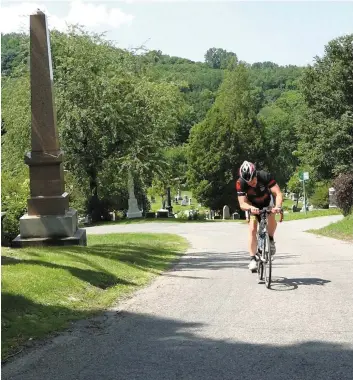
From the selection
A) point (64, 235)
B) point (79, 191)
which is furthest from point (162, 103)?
point (64, 235)

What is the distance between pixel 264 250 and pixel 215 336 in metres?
3.26

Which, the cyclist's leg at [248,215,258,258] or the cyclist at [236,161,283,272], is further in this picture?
the cyclist's leg at [248,215,258,258]

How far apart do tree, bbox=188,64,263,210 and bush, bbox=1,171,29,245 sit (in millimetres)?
33445

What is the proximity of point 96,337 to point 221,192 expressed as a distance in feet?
169

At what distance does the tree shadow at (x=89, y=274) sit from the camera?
948 centimetres

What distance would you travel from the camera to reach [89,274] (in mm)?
9844

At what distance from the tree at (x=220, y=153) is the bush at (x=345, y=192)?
2866cm

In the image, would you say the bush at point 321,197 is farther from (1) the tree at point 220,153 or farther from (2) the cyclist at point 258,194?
(2) the cyclist at point 258,194

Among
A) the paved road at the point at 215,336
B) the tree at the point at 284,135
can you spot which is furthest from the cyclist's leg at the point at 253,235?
the tree at the point at 284,135

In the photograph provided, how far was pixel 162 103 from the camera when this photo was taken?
3769 centimetres

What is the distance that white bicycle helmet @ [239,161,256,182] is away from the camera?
850 cm

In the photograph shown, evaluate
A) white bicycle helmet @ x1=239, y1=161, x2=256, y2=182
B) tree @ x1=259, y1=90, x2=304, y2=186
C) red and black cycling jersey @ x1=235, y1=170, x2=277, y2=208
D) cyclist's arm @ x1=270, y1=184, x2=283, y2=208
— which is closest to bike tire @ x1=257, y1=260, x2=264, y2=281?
red and black cycling jersey @ x1=235, y1=170, x2=277, y2=208

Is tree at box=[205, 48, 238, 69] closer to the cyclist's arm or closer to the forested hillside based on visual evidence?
the forested hillside

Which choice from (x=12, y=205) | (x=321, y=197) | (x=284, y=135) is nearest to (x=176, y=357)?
(x=12, y=205)
